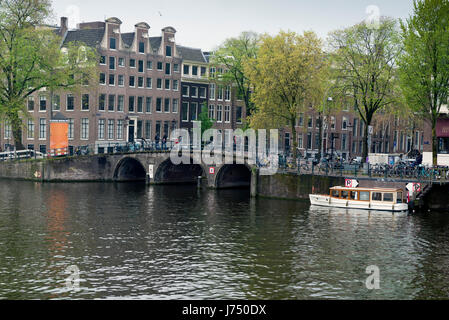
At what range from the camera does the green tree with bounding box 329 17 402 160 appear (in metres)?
55.6

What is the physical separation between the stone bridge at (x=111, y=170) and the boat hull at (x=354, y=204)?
47.8 feet

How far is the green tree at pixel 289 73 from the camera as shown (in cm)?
5488

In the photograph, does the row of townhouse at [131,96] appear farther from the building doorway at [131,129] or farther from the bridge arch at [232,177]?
the bridge arch at [232,177]

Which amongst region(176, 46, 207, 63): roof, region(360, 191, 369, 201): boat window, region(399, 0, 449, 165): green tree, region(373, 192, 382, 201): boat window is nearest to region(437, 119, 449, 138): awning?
region(399, 0, 449, 165): green tree

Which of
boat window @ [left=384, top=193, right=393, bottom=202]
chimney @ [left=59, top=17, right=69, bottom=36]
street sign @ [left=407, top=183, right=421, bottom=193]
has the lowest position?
boat window @ [left=384, top=193, right=393, bottom=202]

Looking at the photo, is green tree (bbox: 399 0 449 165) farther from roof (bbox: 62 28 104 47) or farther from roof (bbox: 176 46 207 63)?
roof (bbox: 176 46 207 63)

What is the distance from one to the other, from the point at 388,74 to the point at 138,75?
115 ft

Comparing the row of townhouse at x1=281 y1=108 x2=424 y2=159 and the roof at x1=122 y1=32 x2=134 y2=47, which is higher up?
the roof at x1=122 y1=32 x2=134 y2=47

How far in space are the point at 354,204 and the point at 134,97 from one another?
41.4 metres

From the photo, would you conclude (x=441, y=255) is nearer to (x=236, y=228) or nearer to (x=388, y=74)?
(x=236, y=228)

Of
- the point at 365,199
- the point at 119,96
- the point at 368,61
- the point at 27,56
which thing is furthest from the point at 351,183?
the point at 119,96

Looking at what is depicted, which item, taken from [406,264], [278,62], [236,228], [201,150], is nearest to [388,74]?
[278,62]

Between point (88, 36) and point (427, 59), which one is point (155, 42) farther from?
point (427, 59)

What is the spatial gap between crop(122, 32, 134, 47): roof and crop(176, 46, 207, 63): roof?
7.80 m
